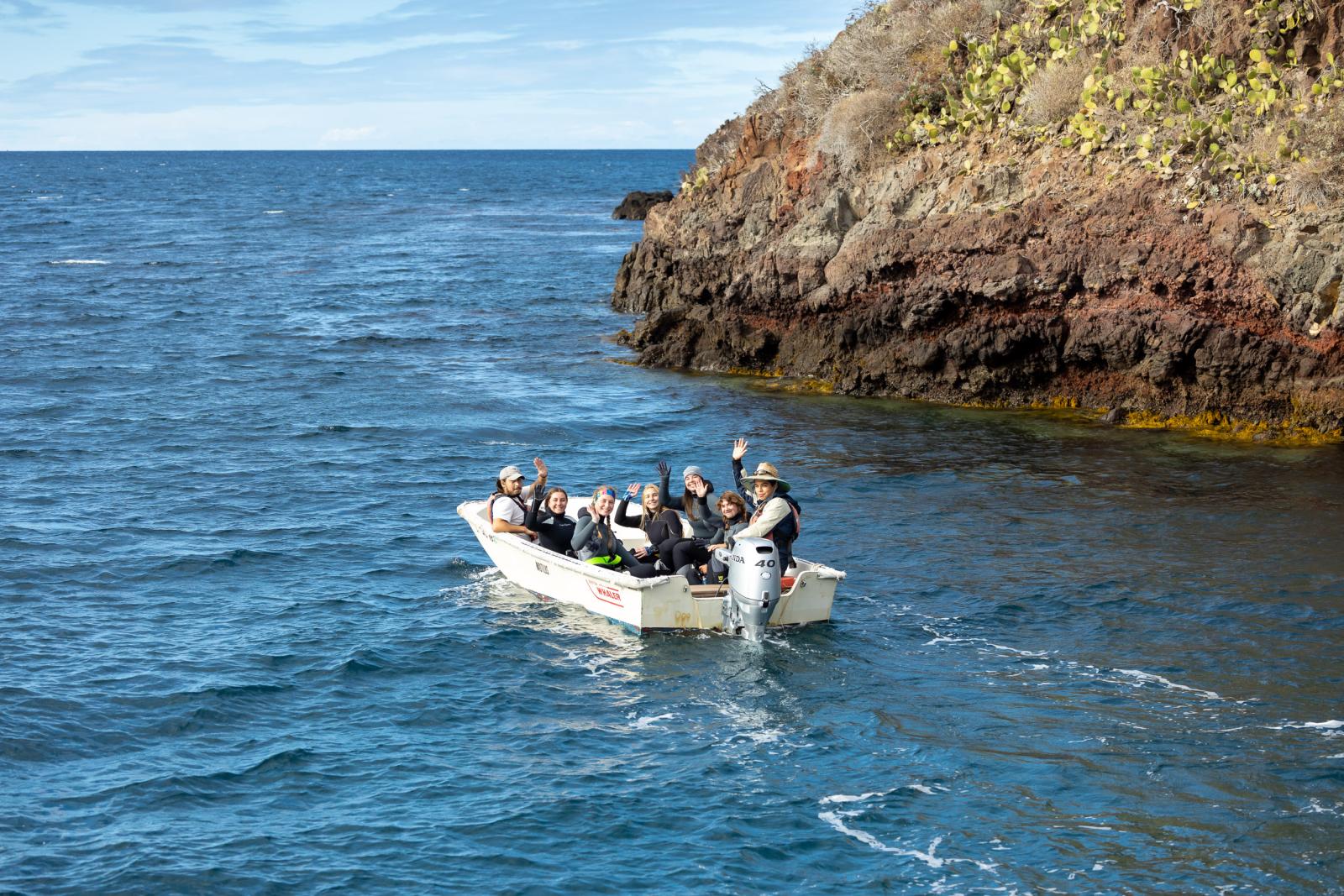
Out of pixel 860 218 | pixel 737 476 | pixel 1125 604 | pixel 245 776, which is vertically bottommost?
pixel 245 776

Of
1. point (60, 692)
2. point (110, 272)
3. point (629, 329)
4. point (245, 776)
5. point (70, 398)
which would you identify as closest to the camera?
point (245, 776)

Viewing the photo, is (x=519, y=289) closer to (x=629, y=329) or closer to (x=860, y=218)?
(x=629, y=329)

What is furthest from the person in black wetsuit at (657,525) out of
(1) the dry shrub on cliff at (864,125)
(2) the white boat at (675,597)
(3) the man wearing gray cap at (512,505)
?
(1) the dry shrub on cliff at (864,125)

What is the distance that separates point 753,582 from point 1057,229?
51.1ft

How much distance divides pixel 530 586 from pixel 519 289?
1356 inches

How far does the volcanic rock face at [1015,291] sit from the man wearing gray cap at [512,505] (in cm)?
1310

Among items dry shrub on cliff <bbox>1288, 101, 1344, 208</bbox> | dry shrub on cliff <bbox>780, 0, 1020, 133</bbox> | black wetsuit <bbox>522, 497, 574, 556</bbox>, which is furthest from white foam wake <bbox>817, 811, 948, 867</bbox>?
dry shrub on cliff <bbox>780, 0, 1020, 133</bbox>

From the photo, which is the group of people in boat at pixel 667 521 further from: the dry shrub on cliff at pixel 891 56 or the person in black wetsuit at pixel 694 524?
the dry shrub on cliff at pixel 891 56

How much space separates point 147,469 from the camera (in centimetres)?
2588

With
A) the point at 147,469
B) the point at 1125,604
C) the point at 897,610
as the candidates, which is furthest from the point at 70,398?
the point at 1125,604

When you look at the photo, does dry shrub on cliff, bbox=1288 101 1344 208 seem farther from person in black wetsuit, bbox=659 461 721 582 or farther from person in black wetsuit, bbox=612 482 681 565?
person in black wetsuit, bbox=612 482 681 565

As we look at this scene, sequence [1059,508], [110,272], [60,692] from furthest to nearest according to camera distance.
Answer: [110,272]
[1059,508]
[60,692]

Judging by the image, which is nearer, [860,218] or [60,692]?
[60,692]

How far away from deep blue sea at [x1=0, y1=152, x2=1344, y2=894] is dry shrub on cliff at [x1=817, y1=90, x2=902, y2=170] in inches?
250
